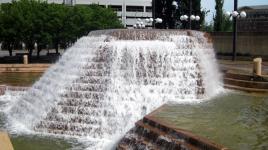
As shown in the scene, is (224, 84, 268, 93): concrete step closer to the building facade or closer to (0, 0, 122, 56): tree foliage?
the building facade

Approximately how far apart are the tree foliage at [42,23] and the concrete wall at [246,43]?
42.5 feet

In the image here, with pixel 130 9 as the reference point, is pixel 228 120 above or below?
below

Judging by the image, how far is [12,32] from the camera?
3803 centimetres

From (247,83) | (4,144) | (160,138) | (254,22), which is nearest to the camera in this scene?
(4,144)

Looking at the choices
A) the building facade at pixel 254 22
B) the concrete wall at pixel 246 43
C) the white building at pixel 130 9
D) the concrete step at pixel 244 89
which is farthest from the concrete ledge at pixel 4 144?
the white building at pixel 130 9

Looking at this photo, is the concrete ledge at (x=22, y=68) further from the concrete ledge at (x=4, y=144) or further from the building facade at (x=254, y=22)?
the concrete ledge at (x=4, y=144)

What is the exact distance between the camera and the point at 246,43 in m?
30.2

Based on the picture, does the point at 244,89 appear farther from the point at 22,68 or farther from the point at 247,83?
the point at 22,68

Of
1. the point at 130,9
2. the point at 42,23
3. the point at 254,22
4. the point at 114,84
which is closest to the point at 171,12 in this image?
the point at 254,22

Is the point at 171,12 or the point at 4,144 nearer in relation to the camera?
the point at 4,144

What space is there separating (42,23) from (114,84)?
2517 centimetres

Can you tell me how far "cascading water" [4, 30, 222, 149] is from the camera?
1414cm

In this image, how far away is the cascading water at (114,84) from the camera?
14141mm

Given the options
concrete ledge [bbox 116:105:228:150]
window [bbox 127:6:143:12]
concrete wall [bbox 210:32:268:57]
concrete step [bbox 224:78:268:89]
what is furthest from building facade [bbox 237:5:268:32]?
window [bbox 127:6:143:12]
